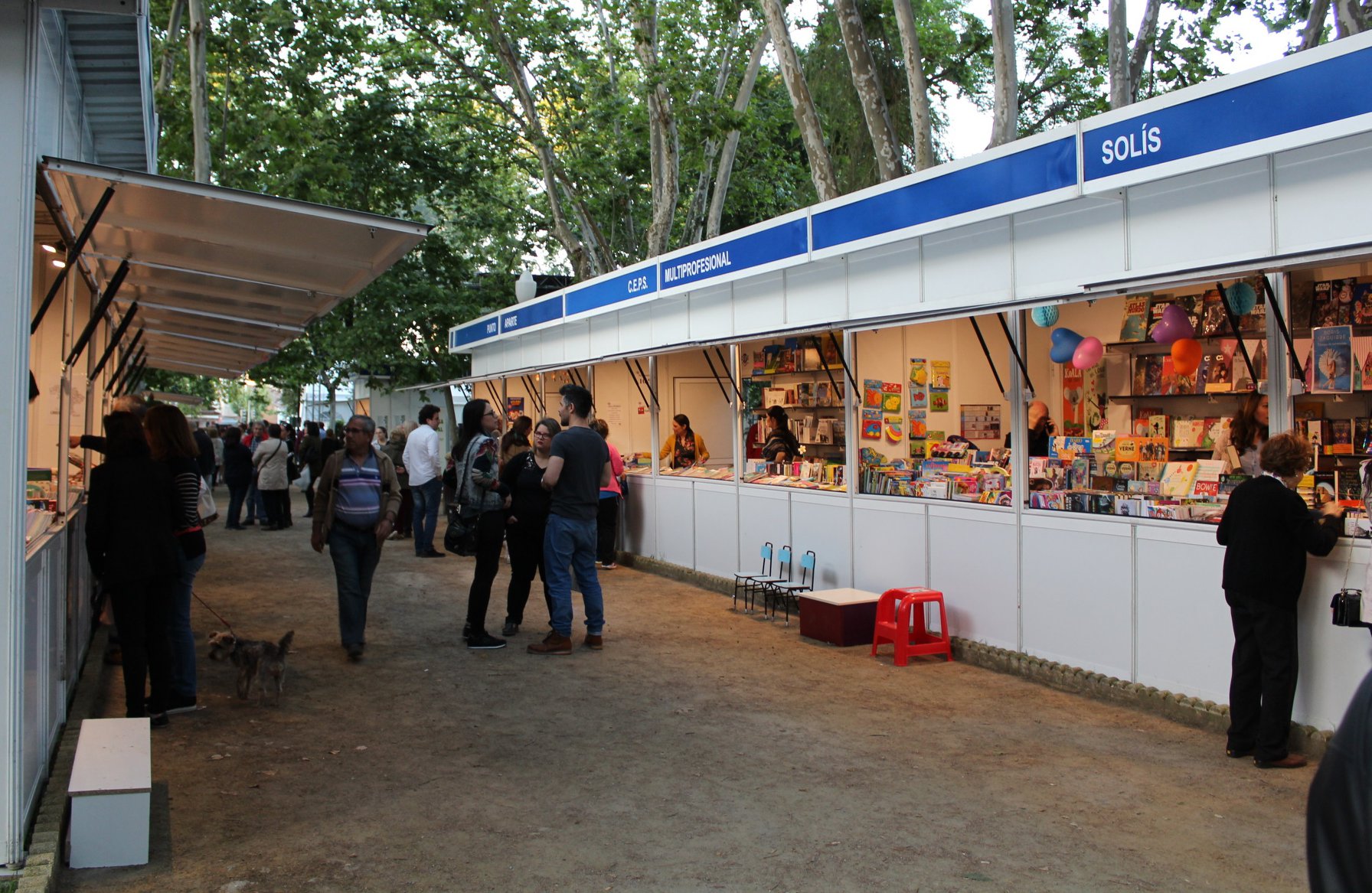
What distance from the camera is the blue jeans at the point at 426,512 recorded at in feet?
46.1

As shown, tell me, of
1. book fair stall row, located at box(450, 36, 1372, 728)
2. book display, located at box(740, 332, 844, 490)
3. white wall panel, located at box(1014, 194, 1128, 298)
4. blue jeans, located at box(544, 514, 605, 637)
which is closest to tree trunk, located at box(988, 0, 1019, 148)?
book fair stall row, located at box(450, 36, 1372, 728)

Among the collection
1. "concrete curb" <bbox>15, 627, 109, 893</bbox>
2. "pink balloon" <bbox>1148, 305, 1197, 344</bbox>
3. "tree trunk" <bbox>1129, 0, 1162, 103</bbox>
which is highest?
"tree trunk" <bbox>1129, 0, 1162, 103</bbox>

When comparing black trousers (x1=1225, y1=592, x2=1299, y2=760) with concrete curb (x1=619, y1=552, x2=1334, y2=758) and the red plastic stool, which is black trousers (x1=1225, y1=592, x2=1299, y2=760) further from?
the red plastic stool

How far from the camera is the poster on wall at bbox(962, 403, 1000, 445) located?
27.9ft

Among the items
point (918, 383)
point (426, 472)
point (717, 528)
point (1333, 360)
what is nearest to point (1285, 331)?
point (1333, 360)

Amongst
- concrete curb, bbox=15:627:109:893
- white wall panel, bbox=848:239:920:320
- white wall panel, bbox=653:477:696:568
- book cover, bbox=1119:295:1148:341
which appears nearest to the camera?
concrete curb, bbox=15:627:109:893

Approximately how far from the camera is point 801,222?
9539 mm

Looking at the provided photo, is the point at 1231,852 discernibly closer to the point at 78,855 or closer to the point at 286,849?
the point at 286,849

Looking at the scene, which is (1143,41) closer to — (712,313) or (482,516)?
(712,313)

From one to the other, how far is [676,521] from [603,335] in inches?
110

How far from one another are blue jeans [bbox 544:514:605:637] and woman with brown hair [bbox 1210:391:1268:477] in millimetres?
4258

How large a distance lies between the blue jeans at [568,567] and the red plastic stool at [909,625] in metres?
2.06

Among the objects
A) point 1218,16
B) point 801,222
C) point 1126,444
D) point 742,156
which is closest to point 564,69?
point 742,156

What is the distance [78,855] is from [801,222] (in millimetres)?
7072
